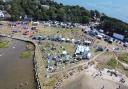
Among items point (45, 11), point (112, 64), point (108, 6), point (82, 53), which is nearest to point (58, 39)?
point (82, 53)

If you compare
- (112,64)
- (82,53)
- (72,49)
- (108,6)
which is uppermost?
(108,6)

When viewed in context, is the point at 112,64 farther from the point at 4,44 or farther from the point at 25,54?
the point at 4,44

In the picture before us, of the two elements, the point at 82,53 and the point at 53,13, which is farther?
the point at 53,13

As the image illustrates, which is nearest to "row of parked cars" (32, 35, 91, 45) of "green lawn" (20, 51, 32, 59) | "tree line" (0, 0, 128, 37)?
"green lawn" (20, 51, 32, 59)

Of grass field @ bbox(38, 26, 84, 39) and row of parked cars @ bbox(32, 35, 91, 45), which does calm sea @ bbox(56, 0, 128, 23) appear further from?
row of parked cars @ bbox(32, 35, 91, 45)

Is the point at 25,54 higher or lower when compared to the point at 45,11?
lower

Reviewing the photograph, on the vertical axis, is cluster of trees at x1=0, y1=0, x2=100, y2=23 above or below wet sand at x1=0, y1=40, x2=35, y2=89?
above

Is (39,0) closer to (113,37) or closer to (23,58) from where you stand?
(113,37)
